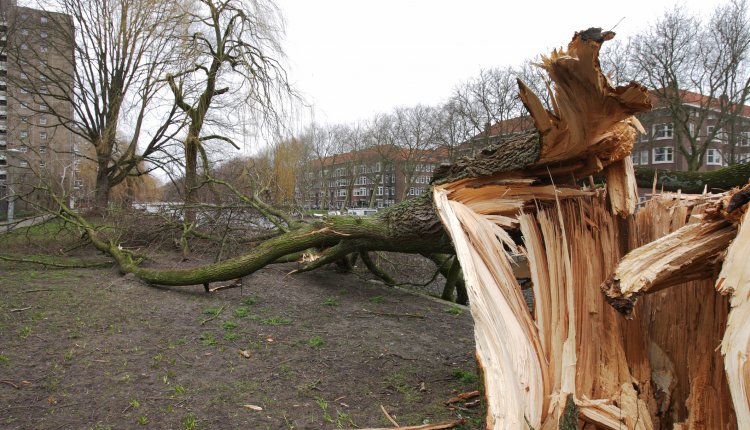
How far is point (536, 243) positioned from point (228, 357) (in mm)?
2592

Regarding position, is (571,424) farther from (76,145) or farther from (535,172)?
(76,145)

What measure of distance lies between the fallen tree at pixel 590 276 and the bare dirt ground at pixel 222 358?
0.80 m

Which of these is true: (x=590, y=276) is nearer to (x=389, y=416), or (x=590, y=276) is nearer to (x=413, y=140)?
(x=389, y=416)

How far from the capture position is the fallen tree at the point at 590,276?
177 cm

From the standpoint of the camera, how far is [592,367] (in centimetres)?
214

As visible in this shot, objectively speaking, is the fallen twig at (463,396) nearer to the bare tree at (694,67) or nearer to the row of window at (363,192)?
the bare tree at (694,67)

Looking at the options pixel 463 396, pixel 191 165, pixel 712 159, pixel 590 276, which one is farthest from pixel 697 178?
pixel 712 159

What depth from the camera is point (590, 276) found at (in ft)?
8.07

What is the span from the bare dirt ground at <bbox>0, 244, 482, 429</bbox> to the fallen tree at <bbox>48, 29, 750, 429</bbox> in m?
0.80

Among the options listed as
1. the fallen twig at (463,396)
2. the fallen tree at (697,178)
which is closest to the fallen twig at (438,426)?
the fallen twig at (463,396)

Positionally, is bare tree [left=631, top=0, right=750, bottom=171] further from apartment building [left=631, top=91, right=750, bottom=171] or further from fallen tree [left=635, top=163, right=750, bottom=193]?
fallen tree [left=635, top=163, right=750, bottom=193]

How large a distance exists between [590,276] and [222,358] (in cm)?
283

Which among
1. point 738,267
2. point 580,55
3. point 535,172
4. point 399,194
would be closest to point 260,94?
point 535,172

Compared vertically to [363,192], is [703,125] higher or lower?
higher
